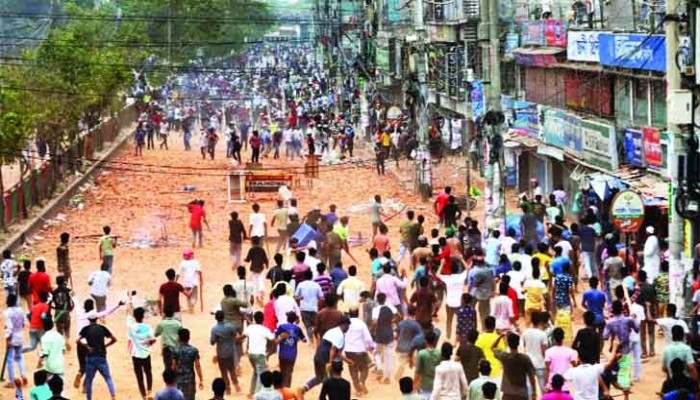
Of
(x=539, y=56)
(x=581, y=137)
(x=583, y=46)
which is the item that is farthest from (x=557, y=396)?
(x=539, y=56)

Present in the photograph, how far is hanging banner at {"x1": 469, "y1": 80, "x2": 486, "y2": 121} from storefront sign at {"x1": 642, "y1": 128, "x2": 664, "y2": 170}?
43.2 feet

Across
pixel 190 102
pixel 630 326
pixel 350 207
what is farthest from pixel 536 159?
pixel 190 102

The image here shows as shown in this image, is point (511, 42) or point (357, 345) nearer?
point (357, 345)

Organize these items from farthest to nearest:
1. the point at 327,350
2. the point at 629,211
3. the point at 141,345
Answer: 1. the point at 629,211
2. the point at 141,345
3. the point at 327,350

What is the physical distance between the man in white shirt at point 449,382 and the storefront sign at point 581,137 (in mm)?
16345

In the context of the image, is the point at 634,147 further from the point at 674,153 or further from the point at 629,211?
the point at 674,153

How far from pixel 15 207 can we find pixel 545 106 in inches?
514

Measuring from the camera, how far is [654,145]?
90.9ft

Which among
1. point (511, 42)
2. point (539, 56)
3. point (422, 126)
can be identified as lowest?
point (422, 126)

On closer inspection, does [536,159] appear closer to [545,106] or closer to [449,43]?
[545,106]

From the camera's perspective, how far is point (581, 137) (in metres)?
32.8

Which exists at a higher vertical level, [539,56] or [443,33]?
[443,33]

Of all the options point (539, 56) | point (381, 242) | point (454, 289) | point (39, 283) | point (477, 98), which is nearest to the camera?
point (454, 289)

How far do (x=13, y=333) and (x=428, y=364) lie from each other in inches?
212
